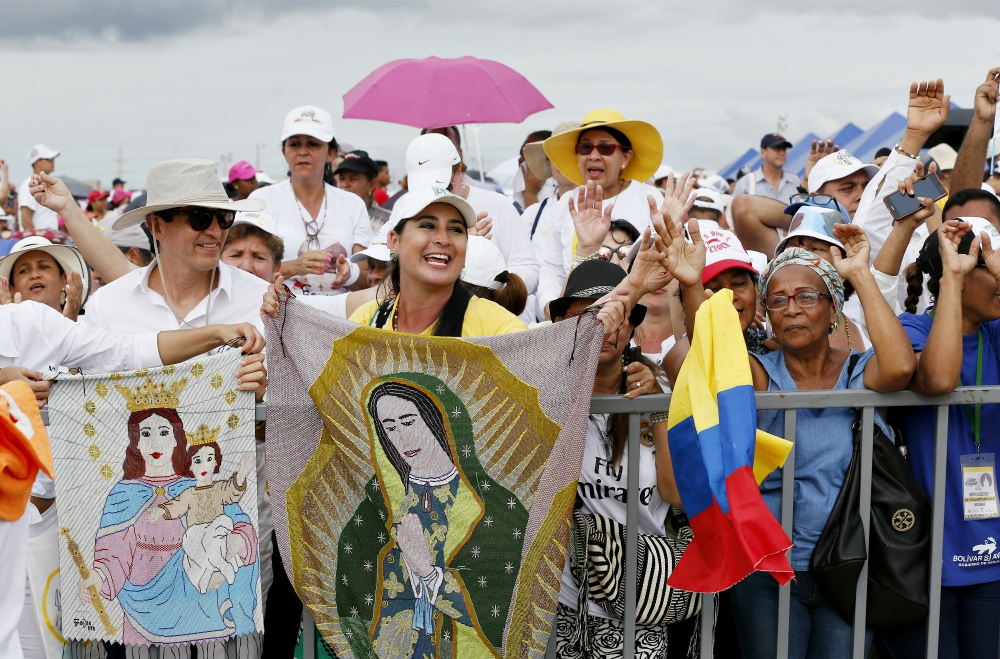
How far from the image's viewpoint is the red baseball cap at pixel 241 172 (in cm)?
973

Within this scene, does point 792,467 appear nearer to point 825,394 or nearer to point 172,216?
point 825,394

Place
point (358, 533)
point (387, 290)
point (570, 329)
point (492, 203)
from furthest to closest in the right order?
1. point (492, 203)
2. point (387, 290)
3. point (358, 533)
4. point (570, 329)

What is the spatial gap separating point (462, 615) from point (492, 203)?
113 inches

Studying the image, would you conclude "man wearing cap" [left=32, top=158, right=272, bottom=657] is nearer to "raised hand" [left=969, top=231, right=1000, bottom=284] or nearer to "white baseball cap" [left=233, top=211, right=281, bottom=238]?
"white baseball cap" [left=233, top=211, right=281, bottom=238]

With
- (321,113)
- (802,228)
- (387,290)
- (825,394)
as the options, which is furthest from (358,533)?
(321,113)

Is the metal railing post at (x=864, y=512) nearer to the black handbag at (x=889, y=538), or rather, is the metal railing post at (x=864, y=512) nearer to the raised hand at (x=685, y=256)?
the black handbag at (x=889, y=538)

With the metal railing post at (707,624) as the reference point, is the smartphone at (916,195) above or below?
above

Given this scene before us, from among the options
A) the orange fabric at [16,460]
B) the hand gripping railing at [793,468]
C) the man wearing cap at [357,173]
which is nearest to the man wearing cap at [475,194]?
the hand gripping railing at [793,468]

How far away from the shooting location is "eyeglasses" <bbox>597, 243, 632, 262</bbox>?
448 cm

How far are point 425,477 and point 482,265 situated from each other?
1.21 meters

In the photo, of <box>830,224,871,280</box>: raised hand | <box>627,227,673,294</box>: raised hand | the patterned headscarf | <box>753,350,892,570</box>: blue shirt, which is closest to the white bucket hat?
<box>627,227,673,294</box>: raised hand

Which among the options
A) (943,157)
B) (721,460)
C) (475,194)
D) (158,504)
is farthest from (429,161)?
(943,157)

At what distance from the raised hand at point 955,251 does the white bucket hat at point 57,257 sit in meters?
3.72

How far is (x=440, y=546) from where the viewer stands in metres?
3.22
